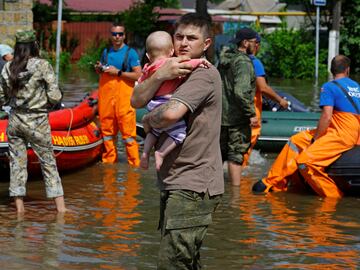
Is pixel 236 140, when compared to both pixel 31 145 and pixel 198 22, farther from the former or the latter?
pixel 198 22

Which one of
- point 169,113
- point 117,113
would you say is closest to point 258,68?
point 117,113

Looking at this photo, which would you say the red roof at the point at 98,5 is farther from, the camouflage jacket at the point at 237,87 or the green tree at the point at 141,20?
the camouflage jacket at the point at 237,87

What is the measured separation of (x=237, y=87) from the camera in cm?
1024

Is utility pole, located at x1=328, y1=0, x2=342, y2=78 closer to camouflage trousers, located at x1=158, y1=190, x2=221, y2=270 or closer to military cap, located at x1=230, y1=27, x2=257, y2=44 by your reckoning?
military cap, located at x1=230, y1=27, x2=257, y2=44

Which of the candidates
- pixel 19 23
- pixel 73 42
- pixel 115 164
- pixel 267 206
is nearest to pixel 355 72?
pixel 73 42

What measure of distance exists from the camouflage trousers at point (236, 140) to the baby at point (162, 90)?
478 centimetres

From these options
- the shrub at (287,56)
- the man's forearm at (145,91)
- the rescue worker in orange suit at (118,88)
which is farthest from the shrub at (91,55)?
the man's forearm at (145,91)

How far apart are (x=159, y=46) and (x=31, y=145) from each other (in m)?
3.44

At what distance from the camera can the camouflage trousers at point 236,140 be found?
34.5 ft

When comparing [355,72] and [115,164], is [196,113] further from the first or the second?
[355,72]

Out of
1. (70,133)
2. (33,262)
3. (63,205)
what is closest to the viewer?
(33,262)

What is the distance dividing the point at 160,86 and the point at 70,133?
6.00 m

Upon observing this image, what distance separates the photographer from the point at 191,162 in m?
5.38

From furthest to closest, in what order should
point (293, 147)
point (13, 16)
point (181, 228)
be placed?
point (13, 16), point (293, 147), point (181, 228)
